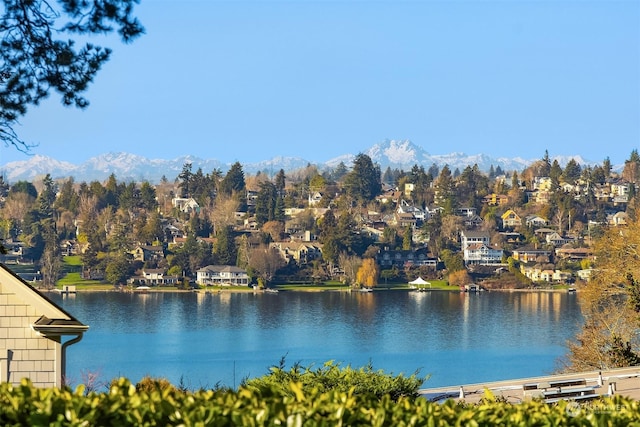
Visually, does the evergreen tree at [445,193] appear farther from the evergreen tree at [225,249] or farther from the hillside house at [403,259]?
the evergreen tree at [225,249]

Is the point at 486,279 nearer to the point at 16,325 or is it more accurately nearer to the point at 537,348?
the point at 537,348

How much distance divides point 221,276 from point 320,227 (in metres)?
16.6

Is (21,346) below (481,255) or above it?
below

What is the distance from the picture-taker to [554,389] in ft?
32.7

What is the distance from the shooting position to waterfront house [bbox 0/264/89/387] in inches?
287

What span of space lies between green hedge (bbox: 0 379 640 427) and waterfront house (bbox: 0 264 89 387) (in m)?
3.23

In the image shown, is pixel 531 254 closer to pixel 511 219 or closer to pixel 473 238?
pixel 473 238

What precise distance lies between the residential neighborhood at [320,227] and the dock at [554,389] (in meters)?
67.0

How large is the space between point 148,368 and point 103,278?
46005 millimetres

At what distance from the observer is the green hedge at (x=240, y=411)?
3842mm

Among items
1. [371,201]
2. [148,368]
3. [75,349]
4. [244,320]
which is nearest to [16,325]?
[148,368]

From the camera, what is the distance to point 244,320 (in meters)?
53.6

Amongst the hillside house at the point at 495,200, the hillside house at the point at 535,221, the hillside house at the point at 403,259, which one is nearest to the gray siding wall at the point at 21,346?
the hillside house at the point at 403,259

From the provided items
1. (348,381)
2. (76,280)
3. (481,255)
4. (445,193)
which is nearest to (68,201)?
(76,280)
